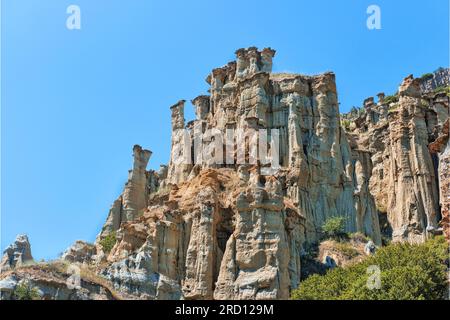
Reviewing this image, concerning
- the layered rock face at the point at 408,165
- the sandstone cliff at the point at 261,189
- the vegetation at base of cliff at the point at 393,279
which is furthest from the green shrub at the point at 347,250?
the layered rock face at the point at 408,165

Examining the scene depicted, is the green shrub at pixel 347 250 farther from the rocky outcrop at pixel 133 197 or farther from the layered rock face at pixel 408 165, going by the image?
the rocky outcrop at pixel 133 197

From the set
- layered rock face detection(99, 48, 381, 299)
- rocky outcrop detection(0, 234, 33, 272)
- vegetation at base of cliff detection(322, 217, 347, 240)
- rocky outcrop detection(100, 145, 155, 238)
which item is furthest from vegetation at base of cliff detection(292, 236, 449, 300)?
rocky outcrop detection(100, 145, 155, 238)

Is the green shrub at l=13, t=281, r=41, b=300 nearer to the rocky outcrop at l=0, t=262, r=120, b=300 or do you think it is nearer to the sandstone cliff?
the rocky outcrop at l=0, t=262, r=120, b=300

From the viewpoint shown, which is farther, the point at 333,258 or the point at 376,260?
the point at 333,258

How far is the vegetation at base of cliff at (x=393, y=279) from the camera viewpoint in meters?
34.9

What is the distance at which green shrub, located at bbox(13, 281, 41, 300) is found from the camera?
35.7 metres

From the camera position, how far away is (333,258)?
169ft

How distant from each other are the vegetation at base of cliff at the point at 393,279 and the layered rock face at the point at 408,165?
20.7 meters

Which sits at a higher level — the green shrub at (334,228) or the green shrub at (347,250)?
the green shrub at (334,228)

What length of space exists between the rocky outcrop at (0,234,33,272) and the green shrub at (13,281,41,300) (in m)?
15.9

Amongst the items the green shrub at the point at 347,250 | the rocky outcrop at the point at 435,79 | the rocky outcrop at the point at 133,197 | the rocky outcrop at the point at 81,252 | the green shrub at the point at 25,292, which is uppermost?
the rocky outcrop at the point at 435,79
